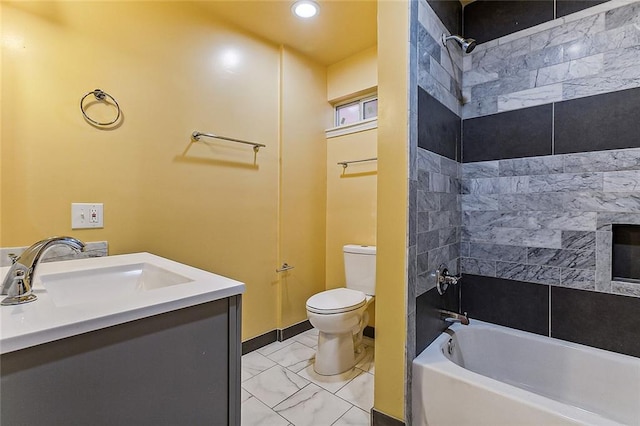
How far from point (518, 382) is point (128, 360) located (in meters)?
1.96

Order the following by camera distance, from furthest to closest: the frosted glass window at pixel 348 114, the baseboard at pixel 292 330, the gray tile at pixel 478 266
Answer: the frosted glass window at pixel 348 114, the baseboard at pixel 292 330, the gray tile at pixel 478 266

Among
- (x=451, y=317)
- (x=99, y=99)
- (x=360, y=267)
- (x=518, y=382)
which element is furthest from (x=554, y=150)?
(x=99, y=99)

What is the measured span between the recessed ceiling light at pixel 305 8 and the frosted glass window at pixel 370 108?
0.88 m

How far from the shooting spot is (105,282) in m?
1.19

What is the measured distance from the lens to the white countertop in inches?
22.1

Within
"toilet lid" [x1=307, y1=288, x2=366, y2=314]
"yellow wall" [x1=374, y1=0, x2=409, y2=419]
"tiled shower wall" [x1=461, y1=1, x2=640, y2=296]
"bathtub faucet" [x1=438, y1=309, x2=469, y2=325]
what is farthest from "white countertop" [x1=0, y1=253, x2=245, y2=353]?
"tiled shower wall" [x1=461, y1=1, x2=640, y2=296]

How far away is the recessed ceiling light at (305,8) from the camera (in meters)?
1.85

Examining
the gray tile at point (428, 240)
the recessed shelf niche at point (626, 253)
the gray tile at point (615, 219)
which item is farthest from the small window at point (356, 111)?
the recessed shelf niche at point (626, 253)

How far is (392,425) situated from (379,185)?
3.84 ft

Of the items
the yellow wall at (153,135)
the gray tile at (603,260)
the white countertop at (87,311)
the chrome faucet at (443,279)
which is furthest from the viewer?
the chrome faucet at (443,279)

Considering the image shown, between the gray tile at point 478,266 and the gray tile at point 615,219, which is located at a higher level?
the gray tile at point 615,219

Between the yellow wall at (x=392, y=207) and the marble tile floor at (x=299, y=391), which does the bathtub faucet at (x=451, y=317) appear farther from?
the marble tile floor at (x=299, y=391)

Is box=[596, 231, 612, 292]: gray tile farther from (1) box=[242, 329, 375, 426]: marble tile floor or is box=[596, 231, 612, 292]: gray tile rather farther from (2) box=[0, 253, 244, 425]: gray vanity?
(2) box=[0, 253, 244, 425]: gray vanity

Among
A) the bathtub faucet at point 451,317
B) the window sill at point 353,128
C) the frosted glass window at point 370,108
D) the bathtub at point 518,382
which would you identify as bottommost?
the bathtub at point 518,382
